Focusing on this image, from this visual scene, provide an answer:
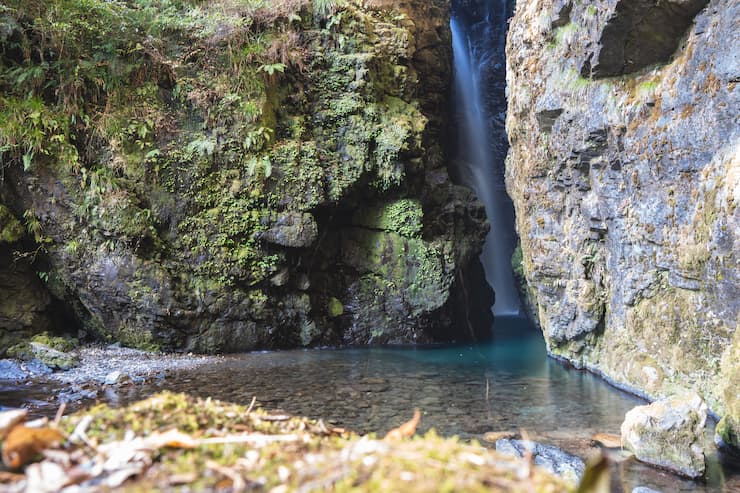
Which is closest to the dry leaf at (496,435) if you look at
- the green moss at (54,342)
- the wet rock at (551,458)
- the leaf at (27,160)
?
the wet rock at (551,458)

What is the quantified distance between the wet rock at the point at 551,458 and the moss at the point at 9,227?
1049cm

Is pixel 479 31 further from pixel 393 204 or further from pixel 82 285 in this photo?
pixel 82 285

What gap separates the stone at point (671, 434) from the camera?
5184mm

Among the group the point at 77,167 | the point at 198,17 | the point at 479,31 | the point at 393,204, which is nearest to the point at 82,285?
the point at 77,167

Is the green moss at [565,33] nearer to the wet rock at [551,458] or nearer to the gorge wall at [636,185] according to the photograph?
the gorge wall at [636,185]

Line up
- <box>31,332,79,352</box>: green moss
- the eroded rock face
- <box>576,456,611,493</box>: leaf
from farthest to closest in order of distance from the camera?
1. the eroded rock face
2. <box>31,332,79,352</box>: green moss
3. <box>576,456,611,493</box>: leaf

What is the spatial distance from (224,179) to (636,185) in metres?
9.68

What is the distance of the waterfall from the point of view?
2438cm

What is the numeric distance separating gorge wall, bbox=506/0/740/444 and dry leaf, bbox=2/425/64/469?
6792mm

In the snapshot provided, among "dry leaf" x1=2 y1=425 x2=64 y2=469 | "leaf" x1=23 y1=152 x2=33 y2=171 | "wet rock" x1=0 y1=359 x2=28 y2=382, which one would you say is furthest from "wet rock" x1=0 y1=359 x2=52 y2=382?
"dry leaf" x1=2 y1=425 x2=64 y2=469

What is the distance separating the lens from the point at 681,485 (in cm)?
492

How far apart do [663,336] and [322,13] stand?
12.9 meters

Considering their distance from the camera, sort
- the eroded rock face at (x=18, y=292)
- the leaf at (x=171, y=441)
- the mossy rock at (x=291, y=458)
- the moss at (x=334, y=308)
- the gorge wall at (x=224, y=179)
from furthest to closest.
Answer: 1. the moss at (x=334, y=308)
2. the gorge wall at (x=224, y=179)
3. the eroded rock face at (x=18, y=292)
4. the leaf at (x=171, y=441)
5. the mossy rock at (x=291, y=458)

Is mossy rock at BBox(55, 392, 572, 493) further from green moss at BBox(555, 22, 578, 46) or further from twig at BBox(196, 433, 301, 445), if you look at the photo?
green moss at BBox(555, 22, 578, 46)
